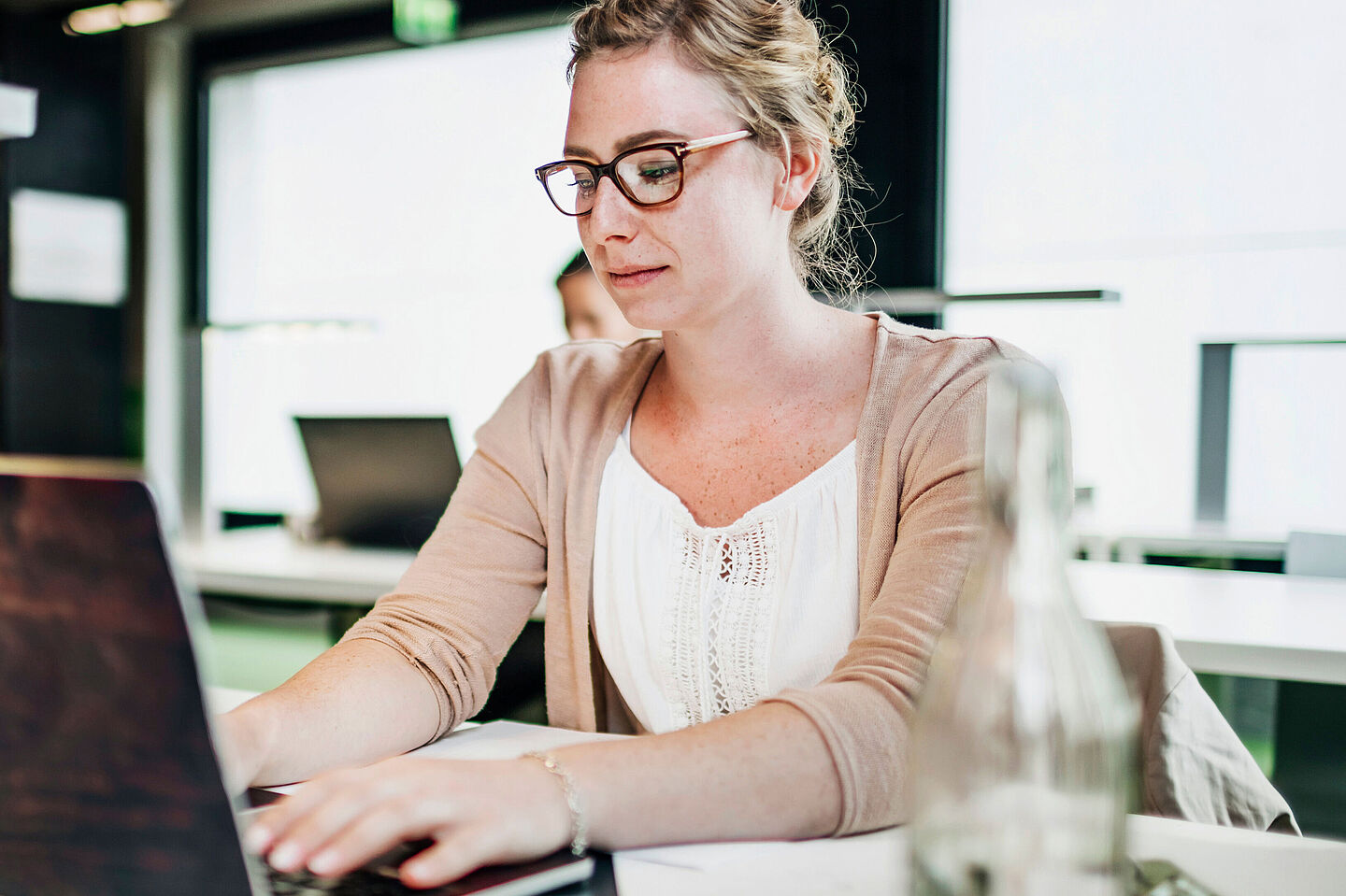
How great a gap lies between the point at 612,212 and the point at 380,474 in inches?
68.9

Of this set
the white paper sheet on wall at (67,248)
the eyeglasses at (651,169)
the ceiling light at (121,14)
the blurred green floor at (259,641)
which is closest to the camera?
the eyeglasses at (651,169)

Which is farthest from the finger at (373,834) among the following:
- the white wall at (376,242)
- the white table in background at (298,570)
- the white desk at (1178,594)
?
the white wall at (376,242)

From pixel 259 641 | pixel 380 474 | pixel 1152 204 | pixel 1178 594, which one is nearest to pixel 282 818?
pixel 1178 594

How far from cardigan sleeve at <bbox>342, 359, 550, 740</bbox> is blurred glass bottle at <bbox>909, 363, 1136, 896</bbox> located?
0.66 metres

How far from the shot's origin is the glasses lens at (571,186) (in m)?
1.08

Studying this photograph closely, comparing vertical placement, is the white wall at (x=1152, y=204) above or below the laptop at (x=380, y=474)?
above

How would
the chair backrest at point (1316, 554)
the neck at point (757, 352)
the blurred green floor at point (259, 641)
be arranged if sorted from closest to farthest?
the neck at point (757, 352)
the chair backrest at point (1316, 554)
the blurred green floor at point (259, 641)

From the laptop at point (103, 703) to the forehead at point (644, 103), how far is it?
0.71 metres

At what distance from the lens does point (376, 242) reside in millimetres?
4266

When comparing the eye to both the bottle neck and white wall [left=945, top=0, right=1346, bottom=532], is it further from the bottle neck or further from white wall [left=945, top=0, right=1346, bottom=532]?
white wall [left=945, top=0, right=1346, bottom=532]

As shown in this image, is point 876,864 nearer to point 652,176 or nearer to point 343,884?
point 343,884

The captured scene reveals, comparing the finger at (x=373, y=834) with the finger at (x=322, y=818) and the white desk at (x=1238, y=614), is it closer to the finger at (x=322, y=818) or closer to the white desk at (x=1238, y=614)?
the finger at (x=322, y=818)

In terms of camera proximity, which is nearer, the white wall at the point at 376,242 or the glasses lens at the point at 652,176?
the glasses lens at the point at 652,176

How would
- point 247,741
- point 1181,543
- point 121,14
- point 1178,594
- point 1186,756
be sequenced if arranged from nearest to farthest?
point 247,741 < point 1186,756 < point 1178,594 < point 1181,543 < point 121,14
